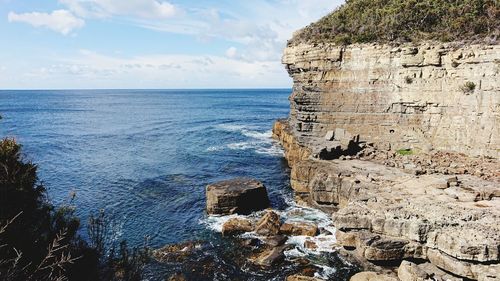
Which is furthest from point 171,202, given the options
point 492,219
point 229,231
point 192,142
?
point 192,142

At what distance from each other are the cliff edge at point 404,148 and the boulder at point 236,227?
5607 mm

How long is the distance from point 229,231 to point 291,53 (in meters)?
20.1

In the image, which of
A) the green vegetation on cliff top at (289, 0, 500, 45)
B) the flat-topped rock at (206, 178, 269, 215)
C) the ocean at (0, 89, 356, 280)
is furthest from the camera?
the green vegetation on cliff top at (289, 0, 500, 45)

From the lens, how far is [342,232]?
21469mm

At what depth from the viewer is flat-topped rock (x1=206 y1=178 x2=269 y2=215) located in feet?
94.8

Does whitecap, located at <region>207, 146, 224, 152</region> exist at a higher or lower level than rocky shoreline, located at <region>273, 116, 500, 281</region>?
lower

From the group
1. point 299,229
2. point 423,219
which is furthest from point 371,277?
point 299,229

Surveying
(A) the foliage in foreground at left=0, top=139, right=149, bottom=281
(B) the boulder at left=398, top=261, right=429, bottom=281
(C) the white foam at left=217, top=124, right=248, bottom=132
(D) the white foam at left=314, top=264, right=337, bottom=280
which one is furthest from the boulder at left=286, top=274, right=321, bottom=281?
(C) the white foam at left=217, top=124, right=248, bottom=132

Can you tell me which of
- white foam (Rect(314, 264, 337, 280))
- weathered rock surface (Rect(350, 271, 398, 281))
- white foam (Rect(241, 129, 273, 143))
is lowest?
white foam (Rect(314, 264, 337, 280))

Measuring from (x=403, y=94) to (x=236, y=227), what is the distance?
56.9 ft

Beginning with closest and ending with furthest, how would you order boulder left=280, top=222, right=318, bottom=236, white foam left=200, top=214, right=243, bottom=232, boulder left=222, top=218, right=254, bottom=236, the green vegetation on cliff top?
boulder left=280, top=222, right=318, bottom=236 → boulder left=222, top=218, right=254, bottom=236 → white foam left=200, top=214, right=243, bottom=232 → the green vegetation on cliff top

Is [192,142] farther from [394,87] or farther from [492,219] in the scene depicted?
[492,219]

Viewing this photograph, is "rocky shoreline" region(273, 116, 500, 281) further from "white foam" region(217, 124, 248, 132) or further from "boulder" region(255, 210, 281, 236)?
"white foam" region(217, 124, 248, 132)

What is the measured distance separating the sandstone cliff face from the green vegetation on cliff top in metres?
1.54
